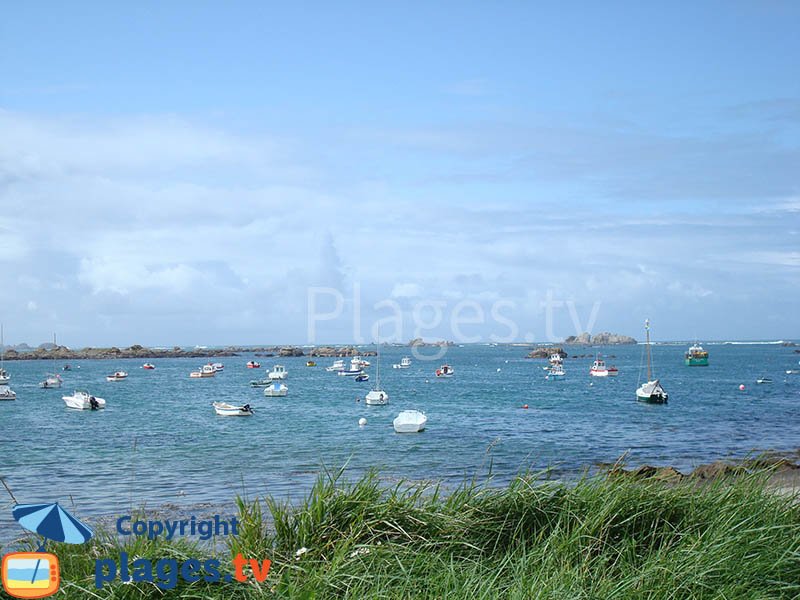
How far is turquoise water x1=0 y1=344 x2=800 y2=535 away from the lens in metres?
20.8

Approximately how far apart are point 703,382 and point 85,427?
61.3 meters

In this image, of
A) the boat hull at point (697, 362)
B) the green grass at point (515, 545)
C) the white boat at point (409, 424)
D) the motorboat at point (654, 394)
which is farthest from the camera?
the boat hull at point (697, 362)

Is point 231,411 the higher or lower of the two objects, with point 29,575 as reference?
lower

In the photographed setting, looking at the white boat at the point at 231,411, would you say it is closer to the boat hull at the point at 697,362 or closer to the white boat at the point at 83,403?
the white boat at the point at 83,403

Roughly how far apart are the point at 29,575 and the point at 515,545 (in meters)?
3.71

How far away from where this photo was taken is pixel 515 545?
20.4ft

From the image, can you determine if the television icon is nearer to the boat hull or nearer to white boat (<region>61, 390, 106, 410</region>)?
white boat (<region>61, 390, 106, 410</region>)

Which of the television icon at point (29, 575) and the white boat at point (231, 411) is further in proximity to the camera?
the white boat at point (231, 411)

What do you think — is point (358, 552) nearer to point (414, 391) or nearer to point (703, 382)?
point (414, 391)

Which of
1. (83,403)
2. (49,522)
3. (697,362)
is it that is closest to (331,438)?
(83,403)

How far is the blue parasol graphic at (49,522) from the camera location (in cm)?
502

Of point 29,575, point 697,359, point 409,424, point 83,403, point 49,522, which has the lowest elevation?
point 83,403

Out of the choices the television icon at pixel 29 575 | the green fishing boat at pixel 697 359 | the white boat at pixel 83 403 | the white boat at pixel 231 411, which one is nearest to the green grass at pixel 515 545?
the television icon at pixel 29 575

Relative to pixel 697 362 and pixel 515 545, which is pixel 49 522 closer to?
pixel 515 545
